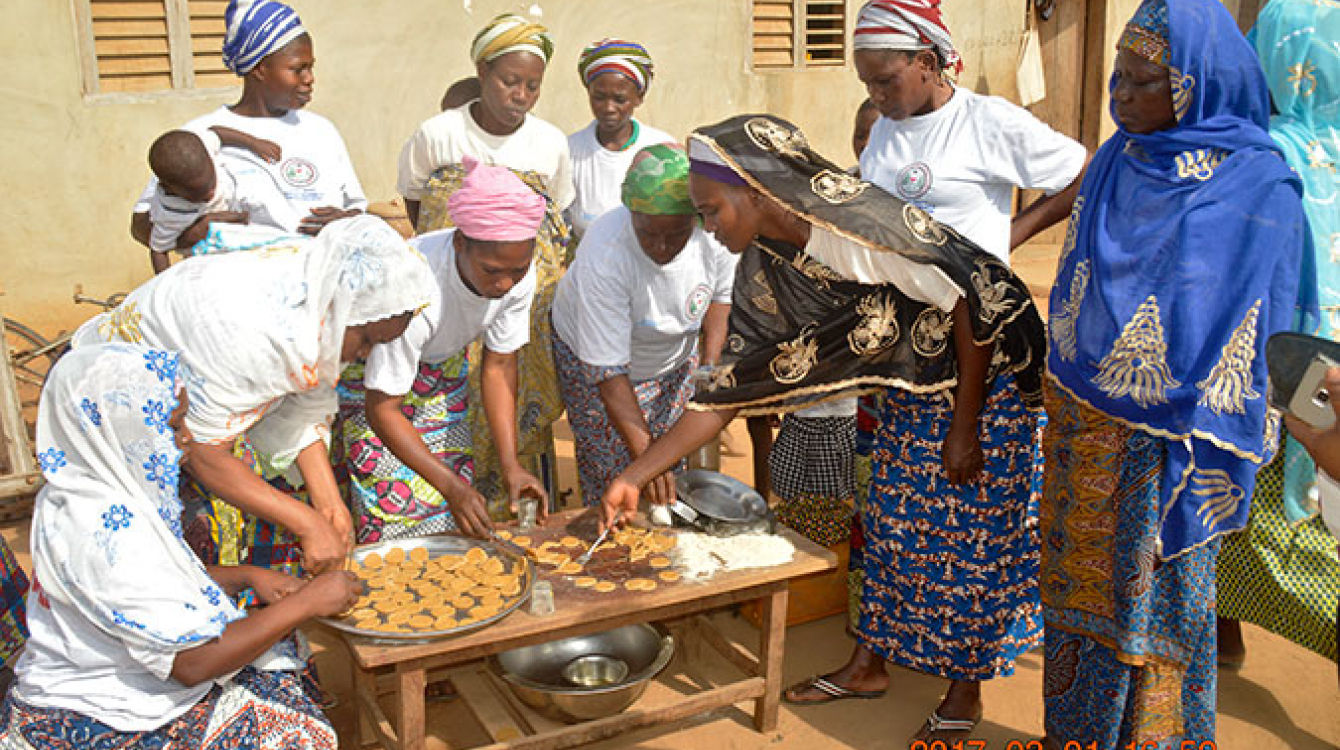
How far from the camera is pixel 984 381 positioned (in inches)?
128

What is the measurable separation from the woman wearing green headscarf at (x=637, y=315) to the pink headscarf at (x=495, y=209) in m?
0.43

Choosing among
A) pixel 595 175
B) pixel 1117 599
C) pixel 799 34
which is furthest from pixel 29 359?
pixel 799 34

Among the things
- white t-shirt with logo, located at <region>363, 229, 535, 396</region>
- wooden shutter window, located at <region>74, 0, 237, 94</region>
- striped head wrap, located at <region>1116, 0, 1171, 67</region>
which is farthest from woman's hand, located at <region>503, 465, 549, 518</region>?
wooden shutter window, located at <region>74, 0, 237, 94</region>

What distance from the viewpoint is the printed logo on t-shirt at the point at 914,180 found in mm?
3971

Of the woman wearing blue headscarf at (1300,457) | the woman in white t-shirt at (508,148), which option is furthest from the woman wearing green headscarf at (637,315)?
the woman wearing blue headscarf at (1300,457)

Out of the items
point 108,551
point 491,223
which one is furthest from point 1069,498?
point 108,551

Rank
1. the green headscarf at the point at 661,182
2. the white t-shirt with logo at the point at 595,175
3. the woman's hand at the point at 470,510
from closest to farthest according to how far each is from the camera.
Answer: the woman's hand at the point at 470,510 < the green headscarf at the point at 661,182 < the white t-shirt with logo at the point at 595,175

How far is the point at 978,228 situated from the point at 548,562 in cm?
196

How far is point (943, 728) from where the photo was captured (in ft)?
12.0

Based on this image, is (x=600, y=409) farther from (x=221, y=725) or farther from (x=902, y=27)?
(x=221, y=725)

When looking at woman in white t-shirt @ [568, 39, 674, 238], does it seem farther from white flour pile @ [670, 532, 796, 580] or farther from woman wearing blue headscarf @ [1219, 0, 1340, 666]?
woman wearing blue headscarf @ [1219, 0, 1340, 666]

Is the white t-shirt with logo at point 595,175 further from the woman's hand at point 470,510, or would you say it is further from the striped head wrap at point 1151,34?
the striped head wrap at point 1151,34

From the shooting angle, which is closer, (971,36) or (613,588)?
(613,588)

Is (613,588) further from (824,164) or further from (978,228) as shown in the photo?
(978,228)
